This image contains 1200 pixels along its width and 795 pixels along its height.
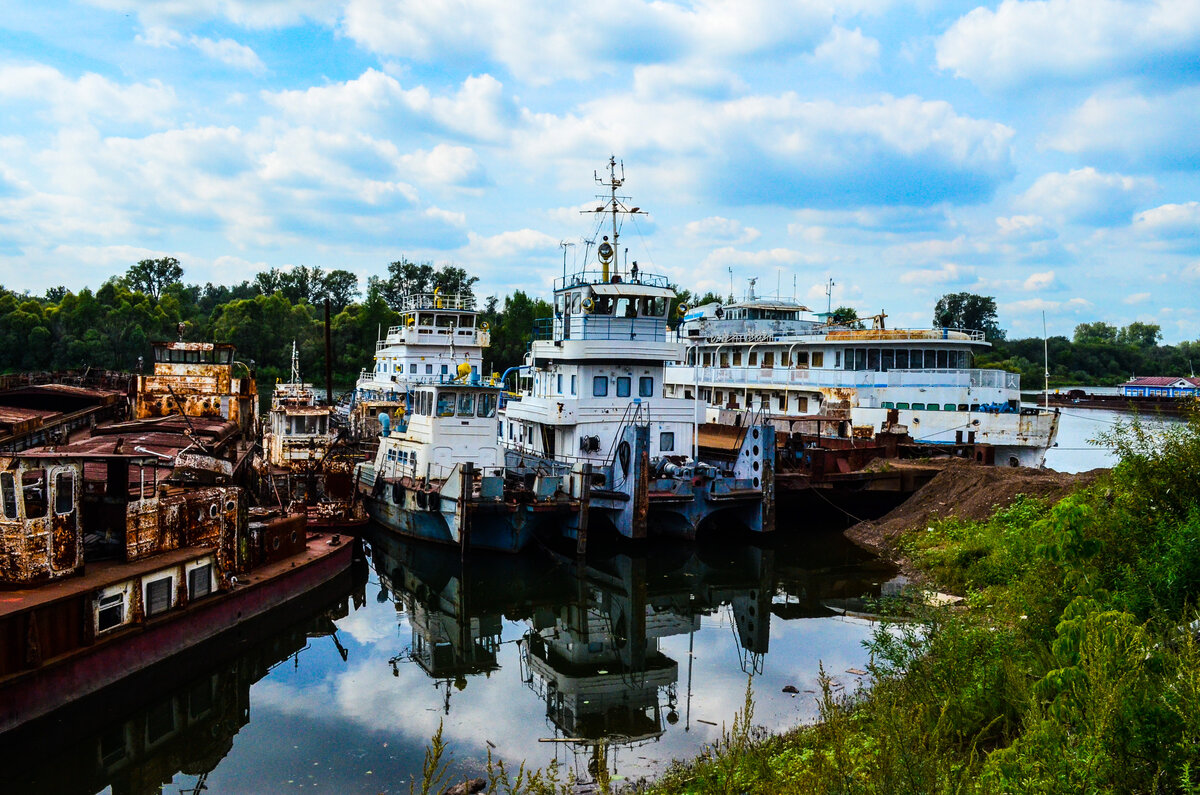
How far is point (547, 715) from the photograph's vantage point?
47.4 ft

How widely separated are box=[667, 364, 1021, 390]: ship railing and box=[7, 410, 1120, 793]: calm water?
1290 cm

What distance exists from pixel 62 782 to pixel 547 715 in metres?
7.33

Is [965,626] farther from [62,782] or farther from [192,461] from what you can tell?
[192,461]

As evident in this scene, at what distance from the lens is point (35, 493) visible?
1281 centimetres

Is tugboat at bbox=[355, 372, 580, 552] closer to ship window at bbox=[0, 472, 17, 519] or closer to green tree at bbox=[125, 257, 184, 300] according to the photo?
ship window at bbox=[0, 472, 17, 519]

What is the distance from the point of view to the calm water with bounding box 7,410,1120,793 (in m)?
12.3

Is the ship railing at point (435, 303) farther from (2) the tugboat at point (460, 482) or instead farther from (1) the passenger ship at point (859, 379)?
(2) the tugboat at point (460, 482)

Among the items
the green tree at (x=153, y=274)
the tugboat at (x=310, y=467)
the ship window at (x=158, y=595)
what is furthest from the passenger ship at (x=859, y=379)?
the green tree at (x=153, y=274)

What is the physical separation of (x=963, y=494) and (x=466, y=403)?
1598 cm

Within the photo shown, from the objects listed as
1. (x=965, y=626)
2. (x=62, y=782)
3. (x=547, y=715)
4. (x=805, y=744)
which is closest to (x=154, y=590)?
(x=62, y=782)

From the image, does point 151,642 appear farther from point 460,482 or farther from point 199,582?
point 460,482

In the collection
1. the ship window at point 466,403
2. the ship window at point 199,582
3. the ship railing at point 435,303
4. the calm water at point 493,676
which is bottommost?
the calm water at point 493,676

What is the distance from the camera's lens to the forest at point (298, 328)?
77.7m

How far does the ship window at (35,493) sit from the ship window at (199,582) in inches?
115
